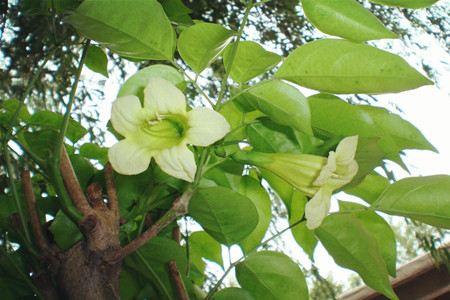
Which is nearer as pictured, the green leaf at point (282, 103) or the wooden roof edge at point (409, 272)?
the green leaf at point (282, 103)

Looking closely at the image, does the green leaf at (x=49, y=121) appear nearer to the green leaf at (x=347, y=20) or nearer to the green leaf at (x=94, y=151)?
the green leaf at (x=94, y=151)

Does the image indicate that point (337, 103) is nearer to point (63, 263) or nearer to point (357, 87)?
point (357, 87)

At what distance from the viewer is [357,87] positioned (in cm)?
34

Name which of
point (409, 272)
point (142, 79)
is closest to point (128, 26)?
point (142, 79)

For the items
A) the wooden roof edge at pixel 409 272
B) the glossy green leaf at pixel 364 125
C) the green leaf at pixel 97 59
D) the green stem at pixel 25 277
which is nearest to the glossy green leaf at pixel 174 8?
the green leaf at pixel 97 59

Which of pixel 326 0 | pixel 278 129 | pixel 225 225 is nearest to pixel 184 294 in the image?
pixel 225 225

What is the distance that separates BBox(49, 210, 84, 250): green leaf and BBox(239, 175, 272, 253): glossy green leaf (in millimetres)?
185

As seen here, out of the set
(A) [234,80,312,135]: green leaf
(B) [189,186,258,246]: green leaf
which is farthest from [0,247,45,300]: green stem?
(A) [234,80,312,135]: green leaf

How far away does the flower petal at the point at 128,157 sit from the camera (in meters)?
0.33

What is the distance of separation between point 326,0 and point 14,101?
16.4 inches

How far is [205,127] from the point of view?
319mm

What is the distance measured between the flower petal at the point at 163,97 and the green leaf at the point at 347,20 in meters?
0.13

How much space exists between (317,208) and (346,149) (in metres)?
0.05

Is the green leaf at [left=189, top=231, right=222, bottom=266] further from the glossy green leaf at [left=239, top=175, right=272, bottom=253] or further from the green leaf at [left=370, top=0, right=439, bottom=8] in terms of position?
the green leaf at [left=370, top=0, right=439, bottom=8]
